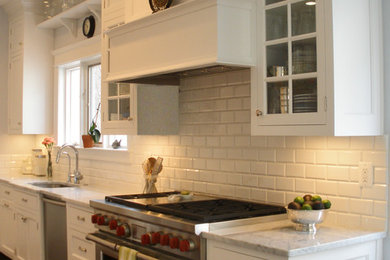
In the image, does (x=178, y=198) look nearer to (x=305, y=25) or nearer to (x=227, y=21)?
(x=227, y=21)

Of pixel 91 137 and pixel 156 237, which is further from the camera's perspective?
pixel 91 137

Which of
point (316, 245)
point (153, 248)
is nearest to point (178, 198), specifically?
point (153, 248)

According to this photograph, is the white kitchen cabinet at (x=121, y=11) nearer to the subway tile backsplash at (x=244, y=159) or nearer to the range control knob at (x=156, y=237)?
the subway tile backsplash at (x=244, y=159)

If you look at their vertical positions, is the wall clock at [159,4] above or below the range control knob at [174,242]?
above

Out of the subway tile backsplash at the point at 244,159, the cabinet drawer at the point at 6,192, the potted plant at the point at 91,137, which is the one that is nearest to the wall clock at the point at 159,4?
the subway tile backsplash at the point at 244,159

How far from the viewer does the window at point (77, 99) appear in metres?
5.47

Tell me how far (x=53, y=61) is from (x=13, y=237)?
6.84 feet

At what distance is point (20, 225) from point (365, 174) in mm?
3658

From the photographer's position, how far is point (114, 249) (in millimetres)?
3160

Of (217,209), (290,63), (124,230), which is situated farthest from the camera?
(124,230)

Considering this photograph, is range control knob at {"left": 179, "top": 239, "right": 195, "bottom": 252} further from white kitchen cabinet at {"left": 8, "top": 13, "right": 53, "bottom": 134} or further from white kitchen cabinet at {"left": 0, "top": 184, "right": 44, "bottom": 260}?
white kitchen cabinet at {"left": 8, "top": 13, "right": 53, "bottom": 134}

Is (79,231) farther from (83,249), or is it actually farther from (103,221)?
(103,221)

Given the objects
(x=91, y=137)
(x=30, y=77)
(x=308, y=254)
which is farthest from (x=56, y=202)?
(x=308, y=254)

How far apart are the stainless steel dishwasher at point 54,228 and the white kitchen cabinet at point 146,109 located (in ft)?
2.78
